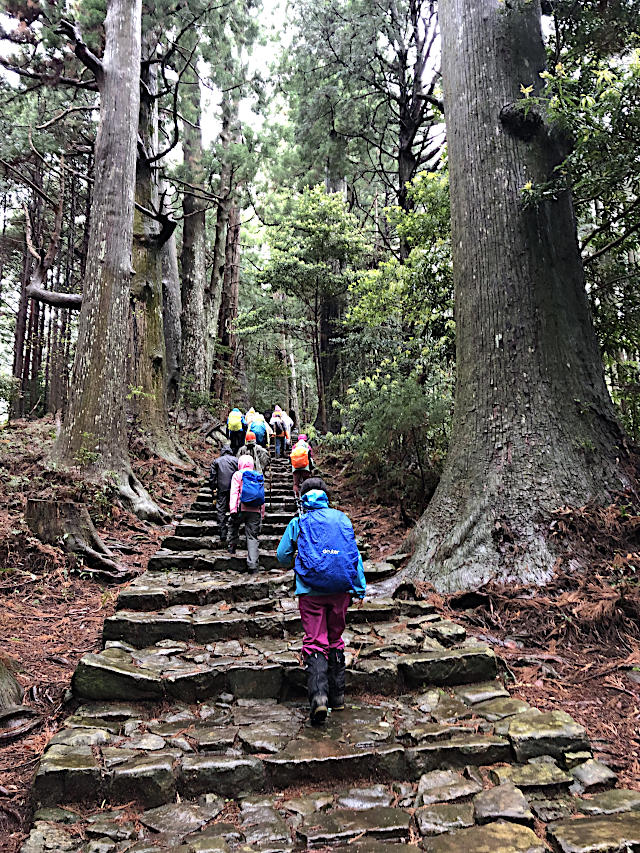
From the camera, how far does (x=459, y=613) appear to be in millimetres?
4922

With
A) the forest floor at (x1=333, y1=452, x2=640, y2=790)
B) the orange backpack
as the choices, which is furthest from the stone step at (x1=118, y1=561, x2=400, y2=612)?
the orange backpack

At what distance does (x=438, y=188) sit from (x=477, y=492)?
604cm

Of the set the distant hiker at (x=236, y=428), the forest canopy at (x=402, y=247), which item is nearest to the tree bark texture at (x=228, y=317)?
the forest canopy at (x=402, y=247)

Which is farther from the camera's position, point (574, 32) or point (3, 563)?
point (574, 32)

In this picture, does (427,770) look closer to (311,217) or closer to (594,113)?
(594,113)

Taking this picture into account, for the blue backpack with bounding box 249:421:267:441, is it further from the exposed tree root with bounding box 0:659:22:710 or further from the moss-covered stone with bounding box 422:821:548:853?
the moss-covered stone with bounding box 422:821:548:853

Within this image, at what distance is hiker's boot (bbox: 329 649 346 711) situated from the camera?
3727mm

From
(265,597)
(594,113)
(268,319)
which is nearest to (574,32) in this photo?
(594,113)

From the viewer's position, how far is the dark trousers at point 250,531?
6.55 meters

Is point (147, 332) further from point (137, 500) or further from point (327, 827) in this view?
point (327, 827)

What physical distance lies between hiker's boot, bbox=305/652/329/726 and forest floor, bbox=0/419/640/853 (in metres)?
1.45

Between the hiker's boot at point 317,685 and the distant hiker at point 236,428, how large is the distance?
895 cm

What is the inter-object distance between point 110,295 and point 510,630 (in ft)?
23.8

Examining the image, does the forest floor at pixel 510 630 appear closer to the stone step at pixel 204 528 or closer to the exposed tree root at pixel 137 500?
the stone step at pixel 204 528
